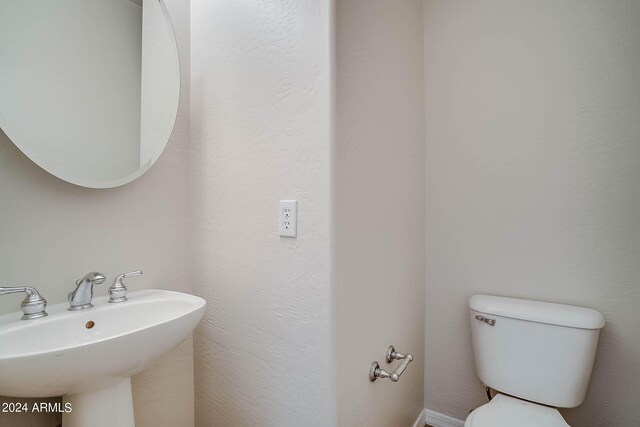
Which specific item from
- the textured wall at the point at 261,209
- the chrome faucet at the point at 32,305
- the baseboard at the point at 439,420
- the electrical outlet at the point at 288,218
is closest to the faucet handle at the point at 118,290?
the chrome faucet at the point at 32,305

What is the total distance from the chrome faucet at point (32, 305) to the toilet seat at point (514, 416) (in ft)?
4.35

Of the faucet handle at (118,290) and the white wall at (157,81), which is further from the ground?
the white wall at (157,81)

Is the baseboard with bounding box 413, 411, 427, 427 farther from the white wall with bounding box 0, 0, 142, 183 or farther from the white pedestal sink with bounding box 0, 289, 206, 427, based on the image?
the white wall with bounding box 0, 0, 142, 183

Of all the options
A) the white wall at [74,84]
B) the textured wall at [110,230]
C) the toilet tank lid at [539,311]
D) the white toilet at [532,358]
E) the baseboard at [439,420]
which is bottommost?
the baseboard at [439,420]

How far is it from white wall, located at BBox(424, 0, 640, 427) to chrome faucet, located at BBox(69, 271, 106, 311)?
55.9 inches

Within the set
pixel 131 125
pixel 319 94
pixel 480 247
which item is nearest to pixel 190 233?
pixel 131 125

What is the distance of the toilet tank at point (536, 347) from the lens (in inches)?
41.9

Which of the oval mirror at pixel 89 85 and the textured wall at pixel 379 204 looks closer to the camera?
the oval mirror at pixel 89 85

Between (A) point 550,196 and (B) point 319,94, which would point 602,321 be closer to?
(A) point 550,196

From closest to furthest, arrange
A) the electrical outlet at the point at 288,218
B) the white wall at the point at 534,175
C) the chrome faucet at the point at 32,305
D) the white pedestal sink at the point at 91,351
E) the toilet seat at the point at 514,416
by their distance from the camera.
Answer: the white pedestal sink at the point at 91,351 < the chrome faucet at the point at 32,305 < the electrical outlet at the point at 288,218 < the toilet seat at the point at 514,416 < the white wall at the point at 534,175

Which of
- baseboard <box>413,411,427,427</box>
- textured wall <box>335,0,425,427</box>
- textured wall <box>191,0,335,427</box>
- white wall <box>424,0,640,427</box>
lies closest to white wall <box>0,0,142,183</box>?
textured wall <box>191,0,335,427</box>

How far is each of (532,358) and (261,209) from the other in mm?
1183

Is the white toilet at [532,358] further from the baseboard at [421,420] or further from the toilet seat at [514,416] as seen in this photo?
the baseboard at [421,420]

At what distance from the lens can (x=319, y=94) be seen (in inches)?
32.4
